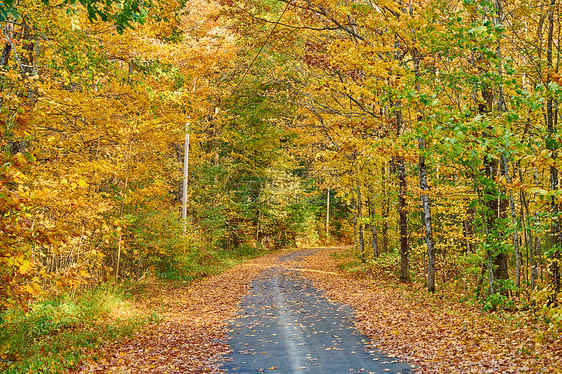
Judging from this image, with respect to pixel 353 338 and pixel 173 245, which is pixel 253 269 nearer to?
pixel 173 245

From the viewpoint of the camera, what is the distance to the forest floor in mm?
6586

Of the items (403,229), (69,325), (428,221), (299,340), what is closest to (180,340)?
(69,325)

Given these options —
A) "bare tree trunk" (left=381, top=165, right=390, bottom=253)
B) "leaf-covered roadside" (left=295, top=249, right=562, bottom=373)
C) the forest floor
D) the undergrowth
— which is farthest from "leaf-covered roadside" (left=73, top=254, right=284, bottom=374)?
"bare tree trunk" (left=381, top=165, right=390, bottom=253)

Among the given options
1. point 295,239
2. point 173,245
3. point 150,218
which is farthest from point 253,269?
point 295,239

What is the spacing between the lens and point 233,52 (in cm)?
2038

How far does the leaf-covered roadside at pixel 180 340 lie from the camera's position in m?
7.25

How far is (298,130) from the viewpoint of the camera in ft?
61.6

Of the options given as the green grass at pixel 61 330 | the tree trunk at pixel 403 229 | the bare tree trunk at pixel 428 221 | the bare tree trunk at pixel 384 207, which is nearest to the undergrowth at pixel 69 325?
the green grass at pixel 61 330

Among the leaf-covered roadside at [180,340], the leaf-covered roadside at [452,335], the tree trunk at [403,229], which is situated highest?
the tree trunk at [403,229]

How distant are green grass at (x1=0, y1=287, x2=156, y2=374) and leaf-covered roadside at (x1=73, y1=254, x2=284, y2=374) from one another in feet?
1.28

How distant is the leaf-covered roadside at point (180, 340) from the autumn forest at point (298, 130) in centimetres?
90

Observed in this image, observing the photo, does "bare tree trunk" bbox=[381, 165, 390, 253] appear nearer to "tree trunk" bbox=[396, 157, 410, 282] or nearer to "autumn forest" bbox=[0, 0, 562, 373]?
"autumn forest" bbox=[0, 0, 562, 373]

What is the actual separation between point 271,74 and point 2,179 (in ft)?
46.3

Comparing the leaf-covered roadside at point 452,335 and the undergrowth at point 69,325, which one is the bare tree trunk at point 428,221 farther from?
the undergrowth at point 69,325
